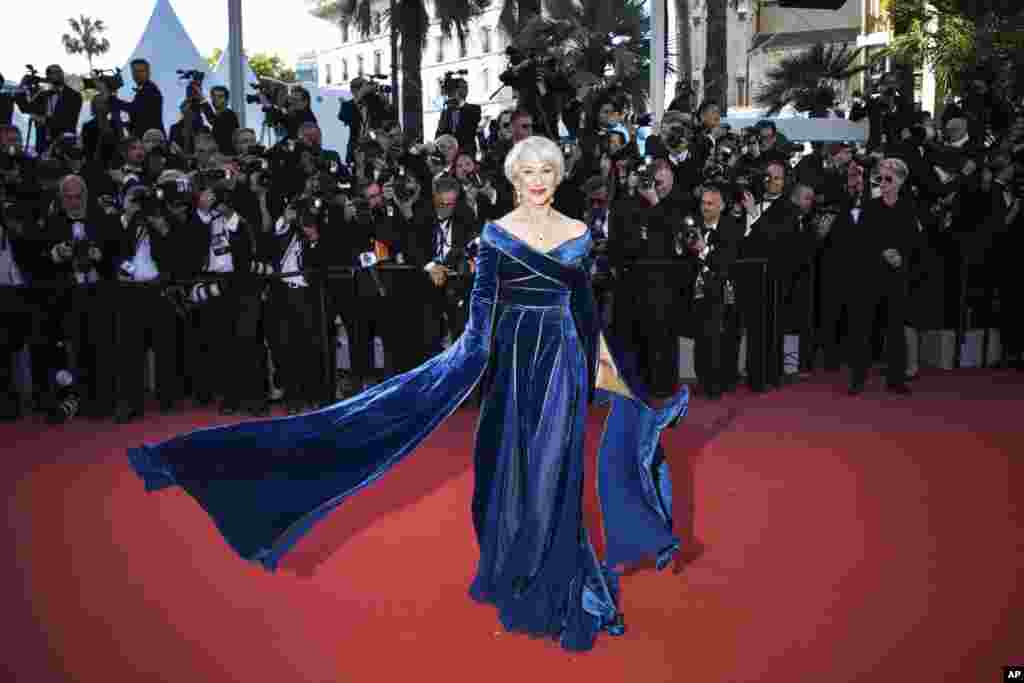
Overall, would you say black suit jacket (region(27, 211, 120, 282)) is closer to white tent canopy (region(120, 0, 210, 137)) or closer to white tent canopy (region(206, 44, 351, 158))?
white tent canopy (region(120, 0, 210, 137))

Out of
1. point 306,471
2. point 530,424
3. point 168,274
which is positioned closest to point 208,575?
point 306,471

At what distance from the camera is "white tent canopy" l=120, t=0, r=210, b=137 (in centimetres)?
1786

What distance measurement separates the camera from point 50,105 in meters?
11.7

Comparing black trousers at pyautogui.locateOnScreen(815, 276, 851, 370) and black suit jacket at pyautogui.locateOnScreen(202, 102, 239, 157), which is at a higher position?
black suit jacket at pyautogui.locateOnScreen(202, 102, 239, 157)

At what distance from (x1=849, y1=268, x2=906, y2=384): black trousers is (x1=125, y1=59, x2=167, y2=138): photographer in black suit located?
762 cm

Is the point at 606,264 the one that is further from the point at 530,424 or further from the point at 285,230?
the point at 530,424

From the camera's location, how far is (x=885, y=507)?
5805 millimetres

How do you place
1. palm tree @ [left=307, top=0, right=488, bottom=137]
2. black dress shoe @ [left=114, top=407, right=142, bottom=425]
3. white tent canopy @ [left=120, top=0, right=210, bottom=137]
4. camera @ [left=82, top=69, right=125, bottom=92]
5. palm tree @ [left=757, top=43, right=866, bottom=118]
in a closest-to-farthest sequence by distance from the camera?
black dress shoe @ [left=114, top=407, right=142, bottom=425] < camera @ [left=82, top=69, right=125, bottom=92] < white tent canopy @ [left=120, top=0, right=210, bottom=137] < palm tree @ [left=307, top=0, right=488, bottom=137] < palm tree @ [left=757, top=43, right=866, bottom=118]

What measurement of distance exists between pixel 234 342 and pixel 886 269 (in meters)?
5.19

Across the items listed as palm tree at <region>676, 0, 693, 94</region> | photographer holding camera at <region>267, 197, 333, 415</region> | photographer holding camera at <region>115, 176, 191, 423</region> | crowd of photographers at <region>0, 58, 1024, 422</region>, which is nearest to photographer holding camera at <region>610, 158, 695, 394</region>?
crowd of photographers at <region>0, 58, 1024, 422</region>

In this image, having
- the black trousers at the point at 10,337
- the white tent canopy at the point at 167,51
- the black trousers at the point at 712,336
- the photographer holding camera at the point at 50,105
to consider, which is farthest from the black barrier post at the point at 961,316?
the white tent canopy at the point at 167,51

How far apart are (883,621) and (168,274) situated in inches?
236

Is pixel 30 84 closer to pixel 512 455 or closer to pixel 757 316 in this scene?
pixel 757 316

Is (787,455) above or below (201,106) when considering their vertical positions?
below
